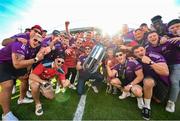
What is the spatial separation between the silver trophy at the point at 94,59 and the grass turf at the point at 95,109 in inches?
37.1

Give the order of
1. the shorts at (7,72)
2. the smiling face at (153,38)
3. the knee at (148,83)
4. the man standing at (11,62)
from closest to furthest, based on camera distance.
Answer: the man standing at (11,62) → the shorts at (7,72) → the knee at (148,83) → the smiling face at (153,38)

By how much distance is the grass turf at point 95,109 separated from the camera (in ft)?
18.7

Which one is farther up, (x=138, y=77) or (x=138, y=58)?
(x=138, y=58)

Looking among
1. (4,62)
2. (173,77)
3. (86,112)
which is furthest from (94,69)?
(4,62)

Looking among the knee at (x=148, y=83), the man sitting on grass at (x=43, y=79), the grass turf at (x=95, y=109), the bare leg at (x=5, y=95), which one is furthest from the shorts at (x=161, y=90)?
the bare leg at (x=5, y=95)

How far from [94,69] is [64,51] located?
144 centimetres

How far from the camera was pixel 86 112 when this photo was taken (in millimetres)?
6023

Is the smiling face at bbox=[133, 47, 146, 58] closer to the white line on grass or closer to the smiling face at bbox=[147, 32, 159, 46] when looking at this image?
the smiling face at bbox=[147, 32, 159, 46]

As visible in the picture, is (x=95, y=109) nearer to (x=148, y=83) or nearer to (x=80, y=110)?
(x=80, y=110)

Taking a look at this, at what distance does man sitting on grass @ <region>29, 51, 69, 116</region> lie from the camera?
5.85m

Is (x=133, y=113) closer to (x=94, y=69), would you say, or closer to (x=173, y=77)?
(x=173, y=77)

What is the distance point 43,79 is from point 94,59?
1837 millimetres

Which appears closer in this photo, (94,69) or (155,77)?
(155,77)

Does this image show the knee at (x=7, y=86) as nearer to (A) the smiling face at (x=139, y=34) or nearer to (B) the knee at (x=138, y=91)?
(B) the knee at (x=138, y=91)
